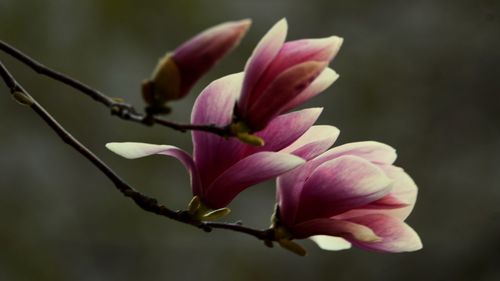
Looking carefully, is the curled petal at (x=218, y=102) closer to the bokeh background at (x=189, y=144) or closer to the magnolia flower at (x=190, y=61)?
the magnolia flower at (x=190, y=61)

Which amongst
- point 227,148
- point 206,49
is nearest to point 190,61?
point 206,49

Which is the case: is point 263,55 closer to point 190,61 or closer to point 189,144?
point 190,61

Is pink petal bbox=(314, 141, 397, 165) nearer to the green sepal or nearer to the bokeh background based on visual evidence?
the green sepal

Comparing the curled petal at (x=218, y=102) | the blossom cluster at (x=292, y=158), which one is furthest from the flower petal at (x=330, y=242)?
the curled petal at (x=218, y=102)

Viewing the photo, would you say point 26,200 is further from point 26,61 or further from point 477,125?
point 26,61

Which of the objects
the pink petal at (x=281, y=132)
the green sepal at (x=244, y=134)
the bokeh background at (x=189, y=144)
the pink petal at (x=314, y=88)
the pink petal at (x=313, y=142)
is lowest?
the bokeh background at (x=189, y=144)

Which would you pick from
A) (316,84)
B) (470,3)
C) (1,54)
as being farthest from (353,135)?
(316,84)

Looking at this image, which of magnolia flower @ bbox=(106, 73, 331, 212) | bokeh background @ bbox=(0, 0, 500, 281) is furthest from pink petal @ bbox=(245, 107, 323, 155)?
bokeh background @ bbox=(0, 0, 500, 281)

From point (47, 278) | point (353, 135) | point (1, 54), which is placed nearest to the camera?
point (1, 54)
